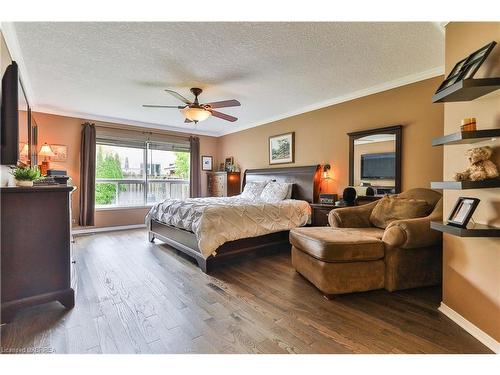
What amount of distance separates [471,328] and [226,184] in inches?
199

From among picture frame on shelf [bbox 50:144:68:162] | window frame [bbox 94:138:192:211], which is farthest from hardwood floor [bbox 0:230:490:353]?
picture frame on shelf [bbox 50:144:68:162]

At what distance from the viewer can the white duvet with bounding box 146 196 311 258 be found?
301 centimetres

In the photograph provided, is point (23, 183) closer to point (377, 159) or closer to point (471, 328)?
point (471, 328)

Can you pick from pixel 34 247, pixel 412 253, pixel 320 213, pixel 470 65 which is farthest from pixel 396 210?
pixel 34 247

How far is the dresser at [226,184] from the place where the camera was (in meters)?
6.20

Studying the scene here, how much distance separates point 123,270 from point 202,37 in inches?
110

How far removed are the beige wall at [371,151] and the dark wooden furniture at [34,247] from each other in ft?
12.4

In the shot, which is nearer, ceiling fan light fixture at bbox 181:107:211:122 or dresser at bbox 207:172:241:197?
ceiling fan light fixture at bbox 181:107:211:122

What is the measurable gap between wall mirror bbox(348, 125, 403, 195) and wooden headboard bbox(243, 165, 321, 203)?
63 centimetres

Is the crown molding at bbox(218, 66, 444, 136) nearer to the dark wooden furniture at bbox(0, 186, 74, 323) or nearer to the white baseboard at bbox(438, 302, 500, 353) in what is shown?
the white baseboard at bbox(438, 302, 500, 353)

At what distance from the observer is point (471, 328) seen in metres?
1.74
